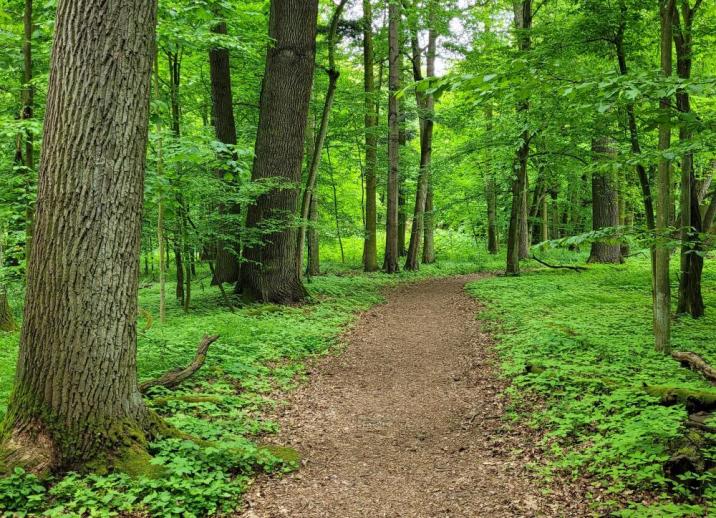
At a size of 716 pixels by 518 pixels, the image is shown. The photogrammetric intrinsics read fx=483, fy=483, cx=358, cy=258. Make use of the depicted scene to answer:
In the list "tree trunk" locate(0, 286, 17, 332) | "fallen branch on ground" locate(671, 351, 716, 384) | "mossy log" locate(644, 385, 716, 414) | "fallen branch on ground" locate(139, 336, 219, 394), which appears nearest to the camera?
"mossy log" locate(644, 385, 716, 414)

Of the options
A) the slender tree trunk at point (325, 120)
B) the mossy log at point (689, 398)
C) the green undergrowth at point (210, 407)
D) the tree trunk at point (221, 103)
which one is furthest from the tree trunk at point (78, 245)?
the tree trunk at point (221, 103)

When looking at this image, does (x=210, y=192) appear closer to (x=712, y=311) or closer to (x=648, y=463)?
(x=648, y=463)

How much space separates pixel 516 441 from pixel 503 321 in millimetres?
4862

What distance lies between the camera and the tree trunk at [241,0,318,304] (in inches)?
414

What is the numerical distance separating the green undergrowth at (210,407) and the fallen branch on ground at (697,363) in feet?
13.7

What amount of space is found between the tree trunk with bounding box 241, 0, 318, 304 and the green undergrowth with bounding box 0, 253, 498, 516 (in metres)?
0.77

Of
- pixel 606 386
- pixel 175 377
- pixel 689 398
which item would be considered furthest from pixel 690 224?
pixel 175 377

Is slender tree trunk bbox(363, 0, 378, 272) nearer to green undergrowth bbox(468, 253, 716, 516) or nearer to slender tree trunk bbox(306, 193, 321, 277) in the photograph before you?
slender tree trunk bbox(306, 193, 321, 277)

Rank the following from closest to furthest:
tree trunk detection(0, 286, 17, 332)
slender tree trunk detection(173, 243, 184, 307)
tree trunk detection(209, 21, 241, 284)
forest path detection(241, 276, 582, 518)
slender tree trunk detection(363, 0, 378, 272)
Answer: forest path detection(241, 276, 582, 518), tree trunk detection(0, 286, 17, 332), slender tree trunk detection(173, 243, 184, 307), tree trunk detection(209, 21, 241, 284), slender tree trunk detection(363, 0, 378, 272)

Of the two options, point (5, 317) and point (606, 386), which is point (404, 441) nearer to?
point (606, 386)

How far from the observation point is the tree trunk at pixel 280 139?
34.5ft

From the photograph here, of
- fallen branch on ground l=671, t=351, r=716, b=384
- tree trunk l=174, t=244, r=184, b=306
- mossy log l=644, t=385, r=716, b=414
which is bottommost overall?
mossy log l=644, t=385, r=716, b=414

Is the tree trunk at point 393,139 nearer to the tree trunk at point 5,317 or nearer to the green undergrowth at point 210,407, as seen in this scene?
the green undergrowth at point 210,407

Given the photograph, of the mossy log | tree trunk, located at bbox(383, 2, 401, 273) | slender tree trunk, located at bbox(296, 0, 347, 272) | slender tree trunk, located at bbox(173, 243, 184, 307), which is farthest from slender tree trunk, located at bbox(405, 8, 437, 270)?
the mossy log
